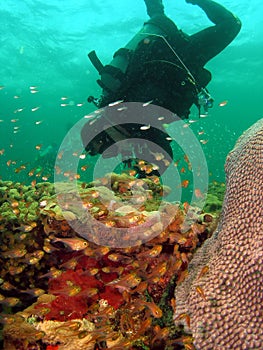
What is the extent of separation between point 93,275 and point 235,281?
5.48ft

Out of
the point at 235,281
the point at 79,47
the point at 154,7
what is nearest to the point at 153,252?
the point at 235,281

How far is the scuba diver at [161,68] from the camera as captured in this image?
6.46 m

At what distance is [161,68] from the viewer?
6.46 meters

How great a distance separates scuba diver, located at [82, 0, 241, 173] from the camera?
646 cm

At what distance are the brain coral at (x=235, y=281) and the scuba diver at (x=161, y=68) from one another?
3840 millimetres

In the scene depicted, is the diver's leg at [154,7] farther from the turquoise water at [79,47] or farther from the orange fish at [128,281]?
the turquoise water at [79,47]

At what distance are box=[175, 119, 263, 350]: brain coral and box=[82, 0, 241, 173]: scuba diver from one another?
12.6 feet

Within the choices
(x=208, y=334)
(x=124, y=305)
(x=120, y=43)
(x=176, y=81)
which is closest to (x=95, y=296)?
(x=124, y=305)

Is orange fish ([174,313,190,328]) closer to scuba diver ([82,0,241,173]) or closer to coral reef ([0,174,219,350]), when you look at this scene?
coral reef ([0,174,219,350])

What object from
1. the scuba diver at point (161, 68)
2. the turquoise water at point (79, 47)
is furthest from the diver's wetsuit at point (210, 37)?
the turquoise water at point (79, 47)

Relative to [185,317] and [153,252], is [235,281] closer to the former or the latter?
[185,317]

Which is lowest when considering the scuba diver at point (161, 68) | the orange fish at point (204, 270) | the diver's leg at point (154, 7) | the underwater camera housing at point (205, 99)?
the orange fish at point (204, 270)

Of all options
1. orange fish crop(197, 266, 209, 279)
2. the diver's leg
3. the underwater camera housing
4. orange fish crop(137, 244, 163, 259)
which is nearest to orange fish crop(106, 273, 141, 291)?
orange fish crop(137, 244, 163, 259)

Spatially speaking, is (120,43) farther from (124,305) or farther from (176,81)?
(124,305)
